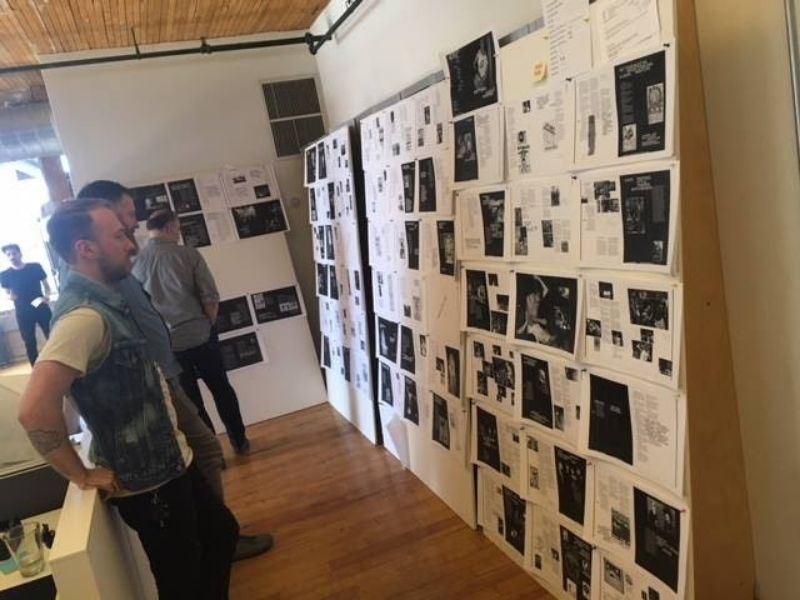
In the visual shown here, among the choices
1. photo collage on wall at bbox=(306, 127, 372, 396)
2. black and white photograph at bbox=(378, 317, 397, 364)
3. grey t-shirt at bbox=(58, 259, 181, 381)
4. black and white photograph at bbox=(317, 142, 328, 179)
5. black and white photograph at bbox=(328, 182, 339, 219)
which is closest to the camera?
grey t-shirt at bbox=(58, 259, 181, 381)

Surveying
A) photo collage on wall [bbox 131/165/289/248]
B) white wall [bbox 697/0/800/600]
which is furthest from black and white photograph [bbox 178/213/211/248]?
white wall [bbox 697/0/800/600]

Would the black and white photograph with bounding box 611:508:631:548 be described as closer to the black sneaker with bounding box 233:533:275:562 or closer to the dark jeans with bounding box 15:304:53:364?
the black sneaker with bounding box 233:533:275:562

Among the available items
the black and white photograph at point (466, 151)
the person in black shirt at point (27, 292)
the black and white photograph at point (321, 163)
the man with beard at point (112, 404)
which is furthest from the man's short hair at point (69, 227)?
the person in black shirt at point (27, 292)

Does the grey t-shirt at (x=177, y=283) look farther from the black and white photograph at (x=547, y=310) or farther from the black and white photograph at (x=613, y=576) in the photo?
the black and white photograph at (x=613, y=576)

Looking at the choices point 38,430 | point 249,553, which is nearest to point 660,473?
point 38,430

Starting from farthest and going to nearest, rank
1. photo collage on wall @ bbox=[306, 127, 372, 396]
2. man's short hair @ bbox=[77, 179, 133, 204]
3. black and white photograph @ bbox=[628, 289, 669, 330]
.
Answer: photo collage on wall @ bbox=[306, 127, 372, 396], man's short hair @ bbox=[77, 179, 133, 204], black and white photograph @ bbox=[628, 289, 669, 330]

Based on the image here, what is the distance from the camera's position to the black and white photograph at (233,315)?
14.7 feet

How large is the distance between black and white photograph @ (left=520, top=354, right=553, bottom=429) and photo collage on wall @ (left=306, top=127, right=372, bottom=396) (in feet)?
3.77

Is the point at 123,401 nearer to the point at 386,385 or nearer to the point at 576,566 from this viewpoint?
the point at 576,566

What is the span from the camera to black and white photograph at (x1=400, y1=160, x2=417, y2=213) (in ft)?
9.05

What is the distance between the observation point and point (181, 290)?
137 inches

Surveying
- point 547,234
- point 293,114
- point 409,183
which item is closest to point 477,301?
point 547,234

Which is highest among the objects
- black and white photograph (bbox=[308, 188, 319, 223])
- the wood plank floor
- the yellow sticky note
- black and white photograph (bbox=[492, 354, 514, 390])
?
the yellow sticky note

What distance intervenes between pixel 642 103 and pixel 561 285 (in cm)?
58
